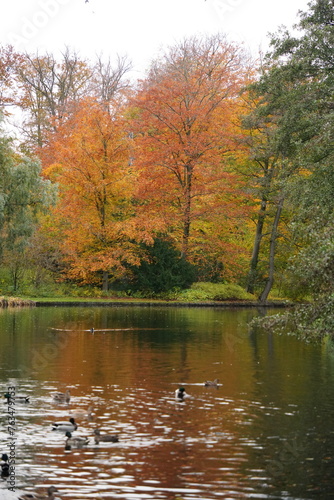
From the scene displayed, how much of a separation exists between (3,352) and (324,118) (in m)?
13.5

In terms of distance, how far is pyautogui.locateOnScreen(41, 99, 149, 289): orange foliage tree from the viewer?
46.3 metres

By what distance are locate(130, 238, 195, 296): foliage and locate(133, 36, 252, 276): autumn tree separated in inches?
61.6

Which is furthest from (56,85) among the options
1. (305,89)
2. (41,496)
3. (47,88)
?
(41,496)

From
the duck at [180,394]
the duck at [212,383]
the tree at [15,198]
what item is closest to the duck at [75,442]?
the duck at [180,394]

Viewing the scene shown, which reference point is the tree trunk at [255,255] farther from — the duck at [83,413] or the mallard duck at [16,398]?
the duck at [83,413]

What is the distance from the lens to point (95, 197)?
47.5 meters

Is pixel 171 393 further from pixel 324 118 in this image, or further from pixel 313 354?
pixel 324 118

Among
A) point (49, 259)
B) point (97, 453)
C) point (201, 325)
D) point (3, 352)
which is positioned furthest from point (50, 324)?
point (97, 453)

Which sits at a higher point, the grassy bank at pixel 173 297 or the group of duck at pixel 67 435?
the grassy bank at pixel 173 297

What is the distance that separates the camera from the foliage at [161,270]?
1817 inches

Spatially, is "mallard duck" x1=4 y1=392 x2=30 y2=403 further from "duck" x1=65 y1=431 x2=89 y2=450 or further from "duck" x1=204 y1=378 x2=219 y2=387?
"duck" x1=204 y1=378 x2=219 y2=387

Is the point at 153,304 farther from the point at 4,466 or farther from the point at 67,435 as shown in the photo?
the point at 4,466

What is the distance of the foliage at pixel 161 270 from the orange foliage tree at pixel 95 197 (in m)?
0.93

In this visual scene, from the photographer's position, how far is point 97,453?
10.8m
